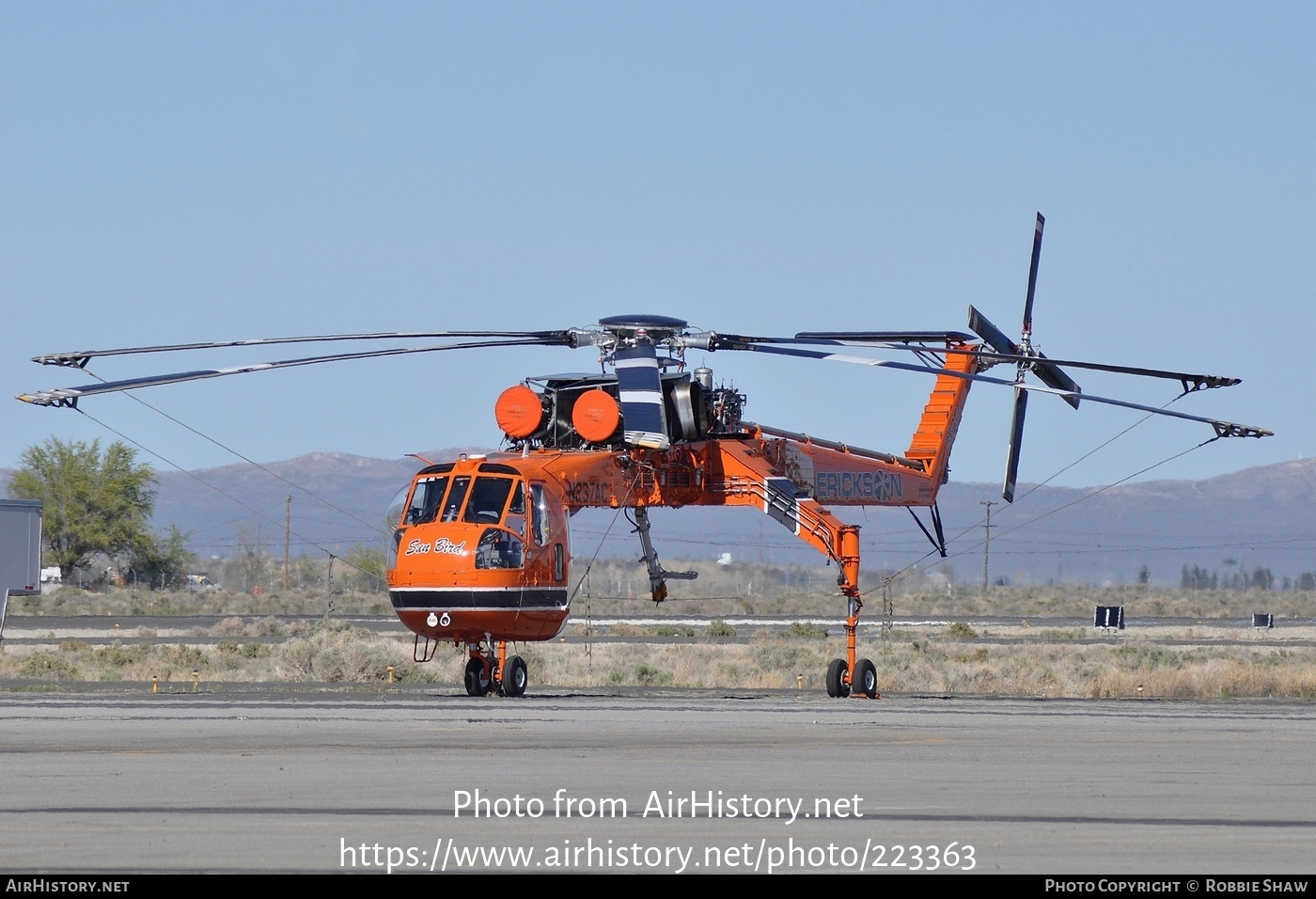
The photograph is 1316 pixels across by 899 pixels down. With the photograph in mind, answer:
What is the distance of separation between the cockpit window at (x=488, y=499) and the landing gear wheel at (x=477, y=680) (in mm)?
2965

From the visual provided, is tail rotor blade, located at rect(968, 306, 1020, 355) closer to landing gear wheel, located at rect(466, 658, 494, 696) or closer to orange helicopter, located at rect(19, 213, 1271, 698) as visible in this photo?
orange helicopter, located at rect(19, 213, 1271, 698)

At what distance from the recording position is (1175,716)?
2309cm

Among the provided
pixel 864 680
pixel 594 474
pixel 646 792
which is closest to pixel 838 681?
pixel 864 680

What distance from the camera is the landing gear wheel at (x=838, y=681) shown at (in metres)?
26.8

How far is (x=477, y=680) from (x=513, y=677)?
0.58 metres

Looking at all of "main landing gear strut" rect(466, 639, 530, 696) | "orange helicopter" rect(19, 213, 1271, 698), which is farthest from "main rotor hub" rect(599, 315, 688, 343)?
"main landing gear strut" rect(466, 639, 530, 696)

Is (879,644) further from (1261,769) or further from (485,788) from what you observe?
(485,788)

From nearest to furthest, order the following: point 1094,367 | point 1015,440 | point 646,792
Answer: point 646,792 < point 1094,367 < point 1015,440

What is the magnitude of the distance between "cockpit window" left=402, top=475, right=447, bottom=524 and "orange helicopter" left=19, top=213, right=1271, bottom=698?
0.09ft

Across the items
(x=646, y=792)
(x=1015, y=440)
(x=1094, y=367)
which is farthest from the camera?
(x=1015, y=440)

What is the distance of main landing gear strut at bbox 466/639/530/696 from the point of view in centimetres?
2620

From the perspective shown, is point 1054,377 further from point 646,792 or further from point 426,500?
point 646,792

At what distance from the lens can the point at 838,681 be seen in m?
26.8
